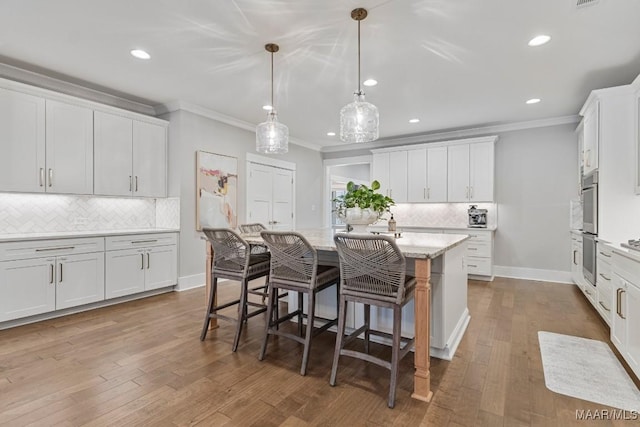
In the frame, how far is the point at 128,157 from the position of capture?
13.9 feet

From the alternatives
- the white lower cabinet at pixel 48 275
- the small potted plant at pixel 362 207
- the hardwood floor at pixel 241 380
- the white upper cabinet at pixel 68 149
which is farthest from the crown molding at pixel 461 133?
the white lower cabinet at pixel 48 275

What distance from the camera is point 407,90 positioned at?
402cm

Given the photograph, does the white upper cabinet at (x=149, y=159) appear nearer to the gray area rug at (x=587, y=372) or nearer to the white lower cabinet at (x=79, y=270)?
the white lower cabinet at (x=79, y=270)

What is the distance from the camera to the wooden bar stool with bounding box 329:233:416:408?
6.33ft

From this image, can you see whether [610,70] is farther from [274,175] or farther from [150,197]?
[150,197]

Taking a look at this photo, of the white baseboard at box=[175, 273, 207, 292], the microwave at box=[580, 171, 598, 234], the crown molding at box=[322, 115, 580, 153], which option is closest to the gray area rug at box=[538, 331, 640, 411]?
the microwave at box=[580, 171, 598, 234]

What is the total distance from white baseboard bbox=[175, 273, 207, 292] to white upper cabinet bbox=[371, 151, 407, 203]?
12.3ft

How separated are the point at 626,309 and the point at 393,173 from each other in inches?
173

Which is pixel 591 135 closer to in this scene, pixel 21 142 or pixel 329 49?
pixel 329 49

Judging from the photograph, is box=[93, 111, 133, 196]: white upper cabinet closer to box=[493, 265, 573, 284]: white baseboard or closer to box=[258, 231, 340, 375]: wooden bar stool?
box=[258, 231, 340, 375]: wooden bar stool

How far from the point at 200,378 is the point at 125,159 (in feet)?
10.7

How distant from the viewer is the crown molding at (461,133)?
517cm
